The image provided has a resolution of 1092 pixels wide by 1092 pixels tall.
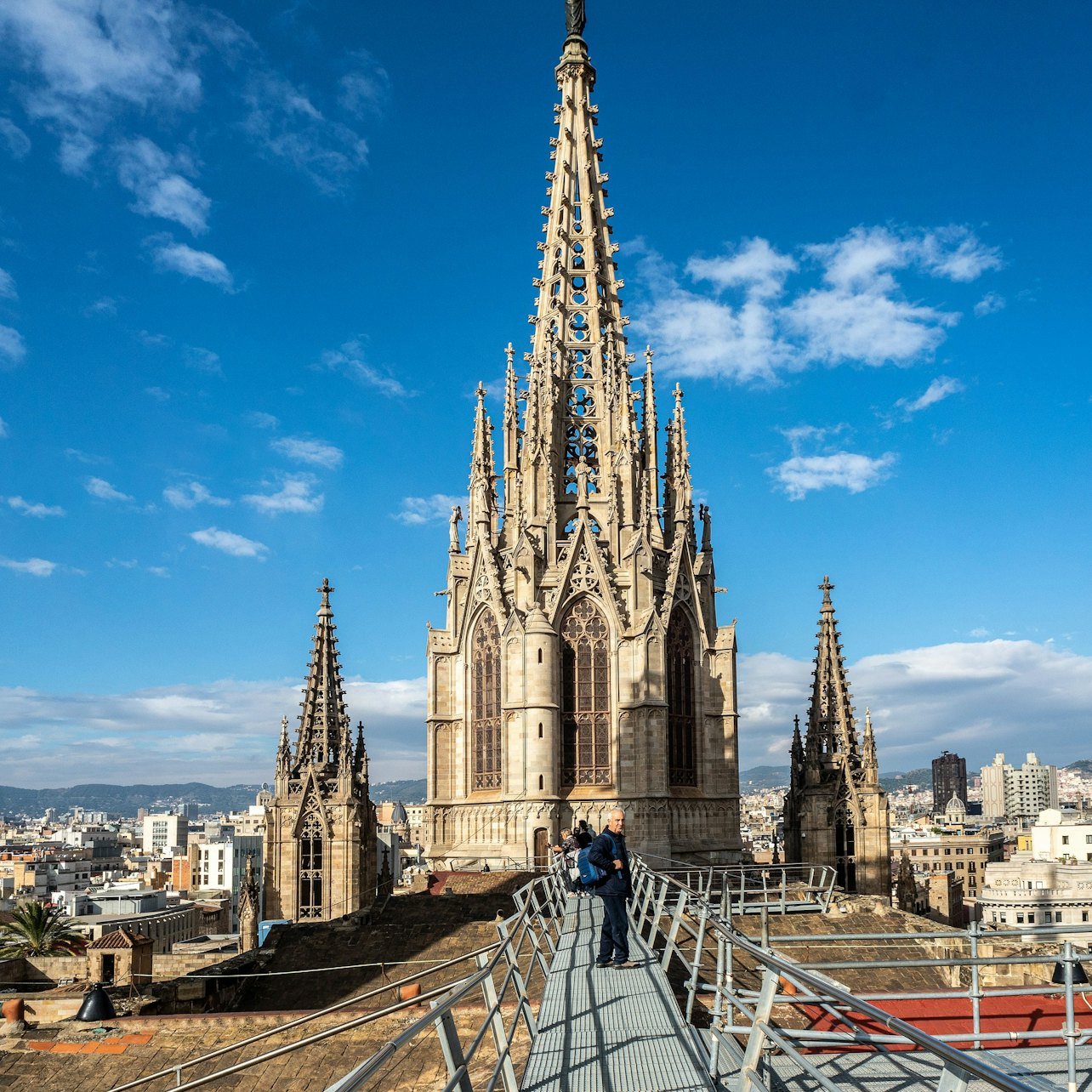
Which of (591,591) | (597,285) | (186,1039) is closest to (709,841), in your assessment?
(591,591)

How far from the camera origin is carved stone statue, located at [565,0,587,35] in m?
56.5

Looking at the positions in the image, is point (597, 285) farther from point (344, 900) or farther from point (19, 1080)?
point (19, 1080)

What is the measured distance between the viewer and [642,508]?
47.7 m

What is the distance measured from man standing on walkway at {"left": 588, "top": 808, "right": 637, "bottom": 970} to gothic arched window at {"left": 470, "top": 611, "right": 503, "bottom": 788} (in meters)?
32.9

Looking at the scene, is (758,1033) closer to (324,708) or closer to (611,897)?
(611,897)

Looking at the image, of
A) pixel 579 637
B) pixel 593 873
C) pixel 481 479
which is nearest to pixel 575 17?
pixel 481 479

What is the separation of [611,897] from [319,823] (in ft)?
113

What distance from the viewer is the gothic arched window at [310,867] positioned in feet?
149

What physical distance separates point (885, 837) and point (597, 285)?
2464 centimetres

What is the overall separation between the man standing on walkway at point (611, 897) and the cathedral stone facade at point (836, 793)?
1395 inches

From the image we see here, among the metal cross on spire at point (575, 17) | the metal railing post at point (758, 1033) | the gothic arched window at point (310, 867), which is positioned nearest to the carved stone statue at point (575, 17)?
the metal cross on spire at point (575, 17)

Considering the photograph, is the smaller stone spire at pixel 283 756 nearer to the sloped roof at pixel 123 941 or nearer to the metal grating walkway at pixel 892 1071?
the sloped roof at pixel 123 941

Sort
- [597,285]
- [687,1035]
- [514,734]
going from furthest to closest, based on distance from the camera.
Result: 1. [597,285]
2. [514,734]
3. [687,1035]

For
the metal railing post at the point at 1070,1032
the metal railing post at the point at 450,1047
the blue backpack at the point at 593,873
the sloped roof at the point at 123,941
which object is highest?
the blue backpack at the point at 593,873
